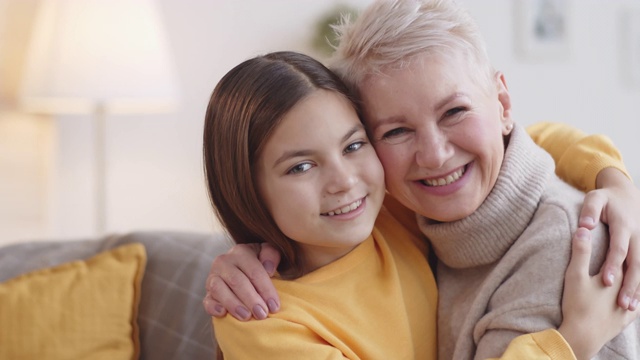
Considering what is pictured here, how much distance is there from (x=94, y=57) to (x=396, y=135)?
1743 mm

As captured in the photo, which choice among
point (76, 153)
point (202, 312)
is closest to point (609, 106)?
point (76, 153)

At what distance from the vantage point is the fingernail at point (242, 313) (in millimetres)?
1371

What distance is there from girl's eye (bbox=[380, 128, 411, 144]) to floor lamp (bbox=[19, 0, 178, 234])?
170 centimetres

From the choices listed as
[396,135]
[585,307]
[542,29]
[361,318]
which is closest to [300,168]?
[396,135]

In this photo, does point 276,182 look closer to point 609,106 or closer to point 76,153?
point 76,153

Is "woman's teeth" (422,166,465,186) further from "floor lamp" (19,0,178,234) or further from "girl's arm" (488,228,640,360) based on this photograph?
"floor lamp" (19,0,178,234)

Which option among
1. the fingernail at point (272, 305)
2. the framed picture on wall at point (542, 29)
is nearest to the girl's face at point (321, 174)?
the fingernail at point (272, 305)

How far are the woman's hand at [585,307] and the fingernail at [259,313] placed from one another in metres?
0.47

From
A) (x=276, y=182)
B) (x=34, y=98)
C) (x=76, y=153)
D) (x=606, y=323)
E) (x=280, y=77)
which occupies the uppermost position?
(x=280, y=77)

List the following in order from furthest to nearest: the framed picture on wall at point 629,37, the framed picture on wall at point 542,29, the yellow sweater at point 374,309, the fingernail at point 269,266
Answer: the framed picture on wall at point 629,37 → the framed picture on wall at point 542,29 → the fingernail at point 269,266 → the yellow sweater at point 374,309

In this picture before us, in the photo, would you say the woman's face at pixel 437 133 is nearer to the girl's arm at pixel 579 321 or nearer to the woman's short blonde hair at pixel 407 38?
the woman's short blonde hair at pixel 407 38

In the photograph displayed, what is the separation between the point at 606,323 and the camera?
1.30m

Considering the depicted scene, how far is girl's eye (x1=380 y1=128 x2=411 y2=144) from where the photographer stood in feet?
4.61

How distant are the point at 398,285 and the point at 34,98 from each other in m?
1.89
